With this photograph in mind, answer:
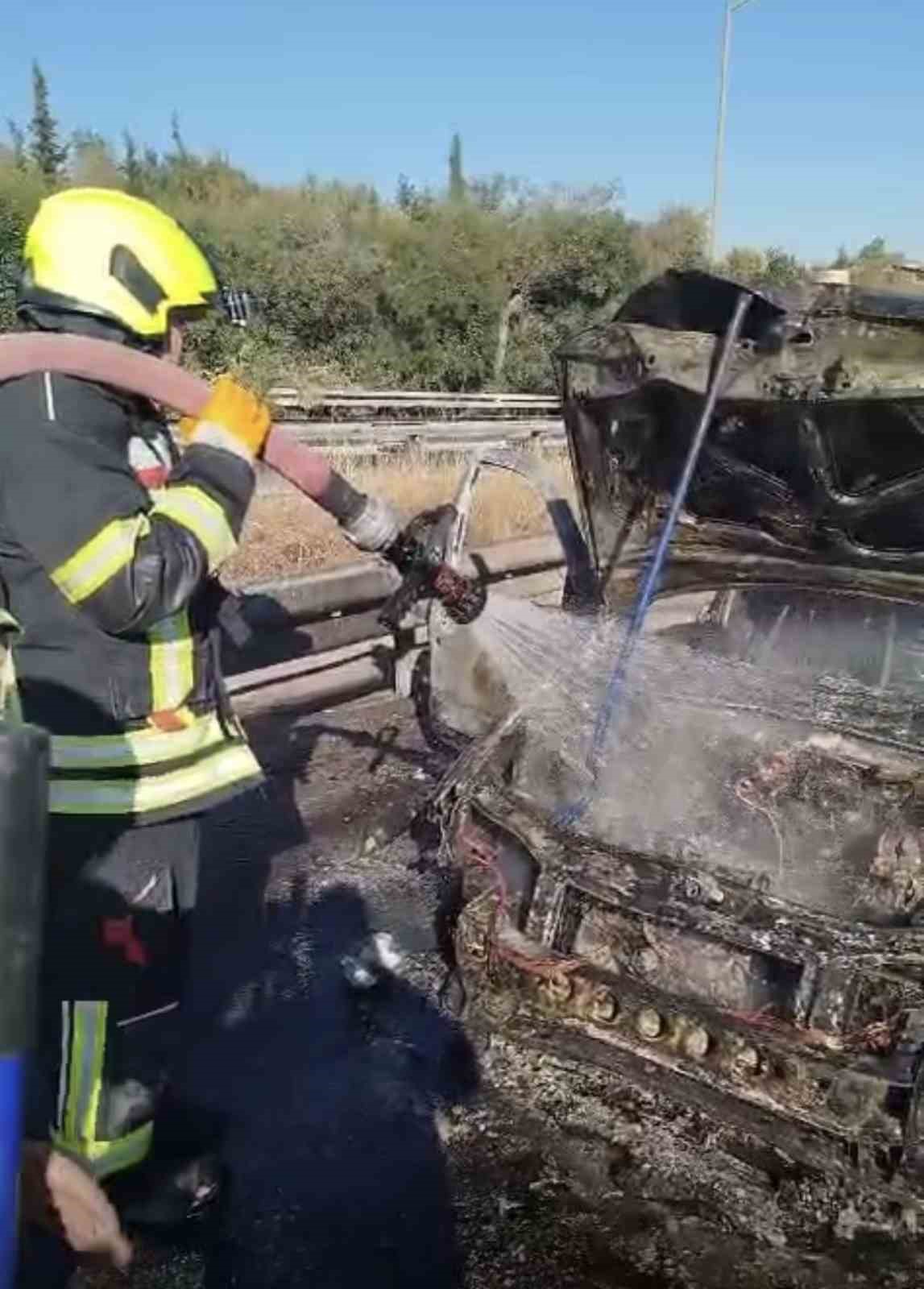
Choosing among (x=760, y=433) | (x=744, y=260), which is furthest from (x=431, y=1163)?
(x=744, y=260)

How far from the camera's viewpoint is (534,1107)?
3.53 m

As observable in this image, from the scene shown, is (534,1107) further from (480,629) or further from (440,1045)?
(480,629)

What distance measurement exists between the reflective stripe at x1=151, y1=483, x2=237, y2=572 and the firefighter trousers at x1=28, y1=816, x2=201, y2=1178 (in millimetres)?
633

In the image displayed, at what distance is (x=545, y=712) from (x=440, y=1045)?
1.04m

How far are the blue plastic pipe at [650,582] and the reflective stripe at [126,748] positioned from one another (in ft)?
3.84

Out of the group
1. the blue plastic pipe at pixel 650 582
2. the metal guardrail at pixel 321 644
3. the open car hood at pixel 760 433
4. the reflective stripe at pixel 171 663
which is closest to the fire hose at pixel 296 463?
the reflective stripe at pixel 171 663

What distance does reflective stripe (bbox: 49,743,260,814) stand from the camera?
2.71 metres

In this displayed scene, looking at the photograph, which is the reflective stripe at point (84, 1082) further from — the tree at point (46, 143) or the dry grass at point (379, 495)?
the tree at point (46, 143)

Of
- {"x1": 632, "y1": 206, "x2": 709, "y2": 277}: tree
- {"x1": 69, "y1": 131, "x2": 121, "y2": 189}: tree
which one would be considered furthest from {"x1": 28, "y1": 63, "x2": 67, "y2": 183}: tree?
{"x1": 632, "y1": 206, "x2": 709, "y2": 277}: tree

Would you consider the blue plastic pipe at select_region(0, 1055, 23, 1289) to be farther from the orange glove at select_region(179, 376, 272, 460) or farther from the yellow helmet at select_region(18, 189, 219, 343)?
the yellow helmet at select_region(18, 189, 219, 343)

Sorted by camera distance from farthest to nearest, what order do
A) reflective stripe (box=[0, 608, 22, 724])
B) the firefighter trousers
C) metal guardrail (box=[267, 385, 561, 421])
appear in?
metal guardrail (box=[267, 385, 561, 421]) → the firefighter trousers → reflective stripe (box=[0, 608, 22, 724])

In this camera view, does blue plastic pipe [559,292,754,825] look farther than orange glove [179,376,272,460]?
Yes

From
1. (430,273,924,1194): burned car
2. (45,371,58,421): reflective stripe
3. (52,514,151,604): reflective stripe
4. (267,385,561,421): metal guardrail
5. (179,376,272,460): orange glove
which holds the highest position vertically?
(45,371,58,421): reflective stripe

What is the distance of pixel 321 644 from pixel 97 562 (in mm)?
3808
